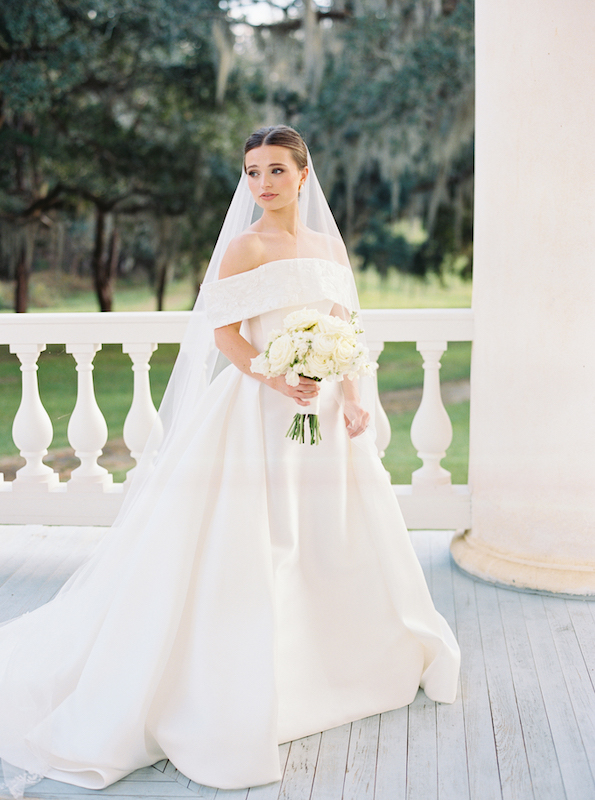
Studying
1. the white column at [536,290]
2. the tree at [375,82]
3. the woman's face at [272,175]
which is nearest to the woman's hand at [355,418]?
the woman's face at [272,175]

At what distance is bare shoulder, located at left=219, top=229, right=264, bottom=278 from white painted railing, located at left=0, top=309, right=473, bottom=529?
1.16 metres

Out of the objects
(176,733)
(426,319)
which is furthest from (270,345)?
(426,319)

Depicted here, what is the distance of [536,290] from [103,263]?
29.3 feet

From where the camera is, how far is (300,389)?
2197mm

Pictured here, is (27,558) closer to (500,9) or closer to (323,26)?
(500,9)

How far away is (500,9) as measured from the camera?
10.2 ft

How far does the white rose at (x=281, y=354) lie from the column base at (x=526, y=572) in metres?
1.72

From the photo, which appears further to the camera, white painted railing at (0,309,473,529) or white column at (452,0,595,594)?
white painted railing at (0,309,473,529)

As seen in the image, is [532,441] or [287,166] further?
[532,441]

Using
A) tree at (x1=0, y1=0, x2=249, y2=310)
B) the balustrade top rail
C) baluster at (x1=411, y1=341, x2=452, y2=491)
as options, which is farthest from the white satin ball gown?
tree at (x1=0, y1=0, x2=249, y2=310)

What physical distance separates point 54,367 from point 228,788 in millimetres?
10567

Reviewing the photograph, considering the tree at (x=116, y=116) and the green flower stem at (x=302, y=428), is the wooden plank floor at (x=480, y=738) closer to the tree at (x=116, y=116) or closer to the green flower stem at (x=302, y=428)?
the green flower stem at (x=302, y=428)

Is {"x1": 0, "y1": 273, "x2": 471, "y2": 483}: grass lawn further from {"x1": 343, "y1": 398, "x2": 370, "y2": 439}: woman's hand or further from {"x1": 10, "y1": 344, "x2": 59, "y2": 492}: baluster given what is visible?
{"x1": 343, "y1": 398, "x2": 370, "y2": 439}: woman's hand

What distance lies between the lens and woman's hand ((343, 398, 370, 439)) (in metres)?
2.43
